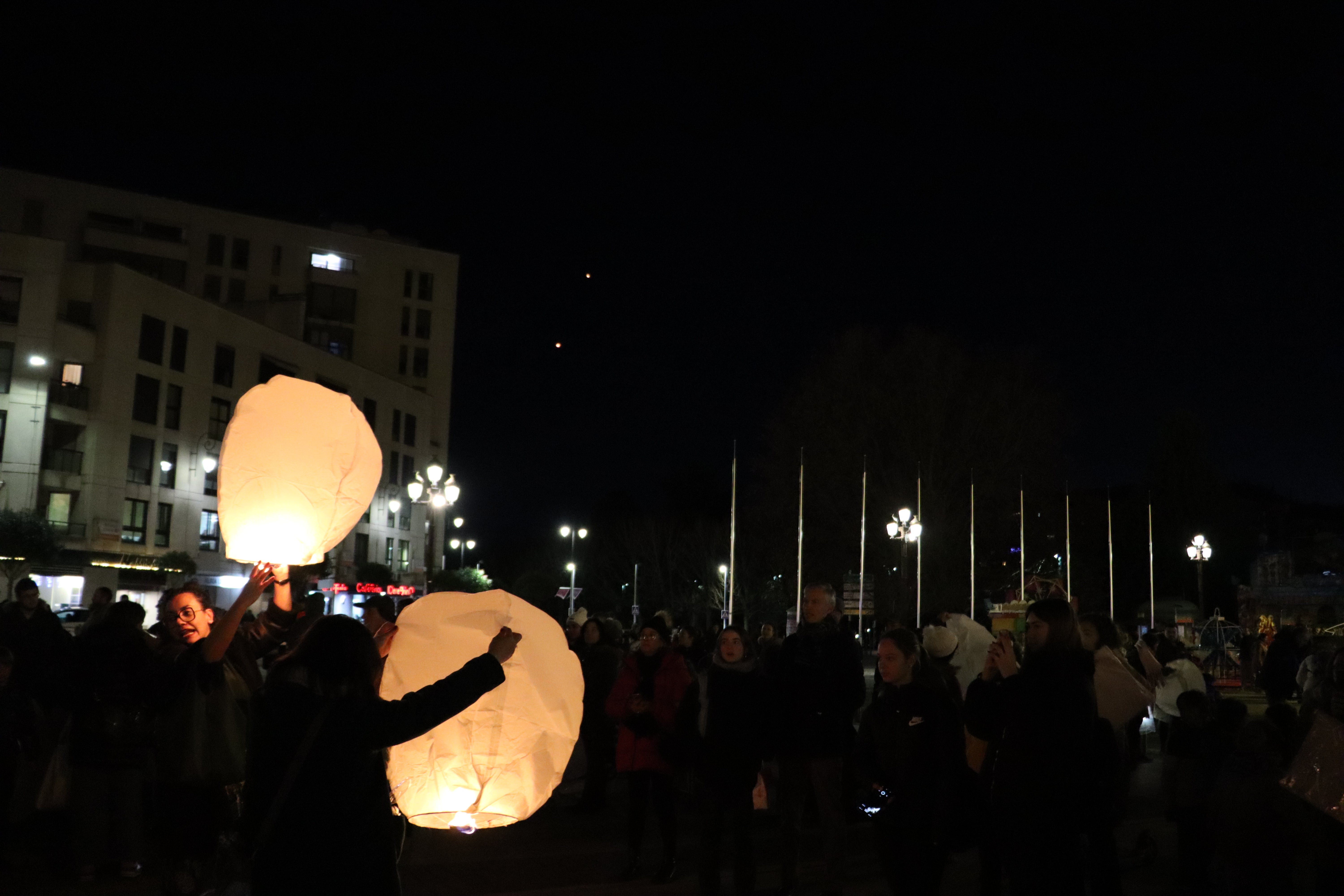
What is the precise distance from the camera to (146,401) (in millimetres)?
41500

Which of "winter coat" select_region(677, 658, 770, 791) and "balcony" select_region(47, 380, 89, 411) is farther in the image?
"balcony" select_region(47, 380, 89, 411)

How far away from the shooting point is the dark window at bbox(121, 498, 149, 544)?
40.4m

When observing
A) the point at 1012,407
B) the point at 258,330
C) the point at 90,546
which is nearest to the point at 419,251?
the point at 258,330

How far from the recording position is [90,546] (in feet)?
127

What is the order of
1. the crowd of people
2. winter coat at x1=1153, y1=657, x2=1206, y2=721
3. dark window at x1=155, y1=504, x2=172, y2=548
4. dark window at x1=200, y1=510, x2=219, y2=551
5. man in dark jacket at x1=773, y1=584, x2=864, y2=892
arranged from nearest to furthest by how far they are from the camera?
the crowd of people, man in dark jacket at x1=773, y1=584, x2=864, y2=892, winter coat at x1=1153, y1=657, x2=1206, y2=721, dark window at x1=155, y1=504, x2=172, y2=548, dark window at x1=200, y1=510, x2=219, y2=551

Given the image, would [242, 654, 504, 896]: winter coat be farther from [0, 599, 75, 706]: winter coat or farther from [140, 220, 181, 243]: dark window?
[140, 220, 181, 243]: dark window

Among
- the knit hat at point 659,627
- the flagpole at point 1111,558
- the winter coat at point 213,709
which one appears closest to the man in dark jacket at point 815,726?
the knit hat at point 659,627

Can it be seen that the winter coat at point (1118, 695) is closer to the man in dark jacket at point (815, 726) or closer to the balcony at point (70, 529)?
the man in dark jacket at point (815, 726)

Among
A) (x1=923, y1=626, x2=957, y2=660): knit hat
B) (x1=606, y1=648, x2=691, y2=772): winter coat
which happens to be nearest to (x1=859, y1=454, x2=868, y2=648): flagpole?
(x1=923, y1=626, x2=957, y2=660): knit hat

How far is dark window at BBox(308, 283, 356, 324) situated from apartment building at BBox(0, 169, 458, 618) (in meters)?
0.11

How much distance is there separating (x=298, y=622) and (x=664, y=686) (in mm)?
2863

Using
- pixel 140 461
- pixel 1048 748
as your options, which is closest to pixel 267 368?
pixel 140 461

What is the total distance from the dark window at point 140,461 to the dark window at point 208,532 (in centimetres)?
330

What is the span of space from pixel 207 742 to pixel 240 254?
53.9 metres
